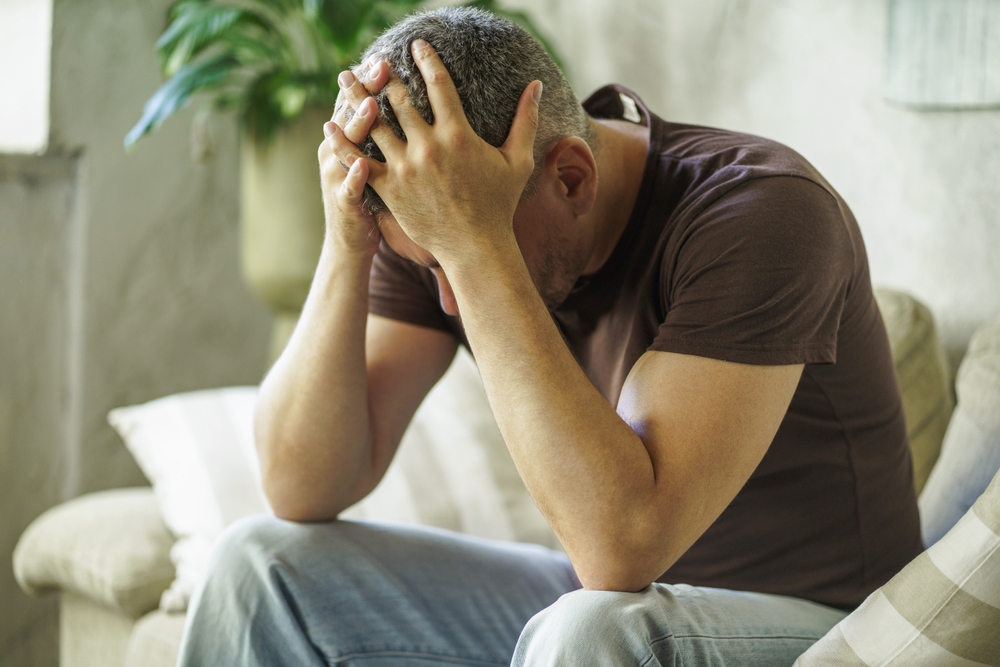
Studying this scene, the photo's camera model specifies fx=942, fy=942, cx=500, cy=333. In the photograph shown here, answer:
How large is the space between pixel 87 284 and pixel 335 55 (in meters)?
0.73

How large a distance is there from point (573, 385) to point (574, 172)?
26 centimetres

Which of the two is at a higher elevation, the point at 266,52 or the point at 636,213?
the point at 266,52

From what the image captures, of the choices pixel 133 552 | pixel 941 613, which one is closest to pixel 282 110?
pixel 133 552

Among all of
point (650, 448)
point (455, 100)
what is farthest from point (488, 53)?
point (650, 448)

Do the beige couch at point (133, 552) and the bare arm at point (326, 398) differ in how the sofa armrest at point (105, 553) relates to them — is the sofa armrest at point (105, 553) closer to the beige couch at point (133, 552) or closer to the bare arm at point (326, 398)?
the beige couch at point (133, 552)

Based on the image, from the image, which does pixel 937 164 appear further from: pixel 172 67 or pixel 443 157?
pixel 172 67

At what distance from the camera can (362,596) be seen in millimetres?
959

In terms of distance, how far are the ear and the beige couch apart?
588 mm

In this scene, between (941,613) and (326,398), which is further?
(326,398)

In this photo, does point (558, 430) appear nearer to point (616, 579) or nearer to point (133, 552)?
point (616, 579)

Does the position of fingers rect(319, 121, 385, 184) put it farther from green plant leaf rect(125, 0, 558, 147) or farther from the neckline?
green plant leaf rect(125, 0, 558, 147)

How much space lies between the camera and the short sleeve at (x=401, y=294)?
1.14 meters

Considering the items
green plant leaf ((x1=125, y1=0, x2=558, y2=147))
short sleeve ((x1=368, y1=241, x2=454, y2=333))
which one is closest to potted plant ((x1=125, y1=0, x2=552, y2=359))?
green plant leaf ((x1=125, y1=0, x2=558, y2=147))

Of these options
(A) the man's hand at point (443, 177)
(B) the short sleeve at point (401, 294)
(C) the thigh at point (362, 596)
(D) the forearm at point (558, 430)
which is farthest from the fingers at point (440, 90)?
(C) the thigh at point (362, 596)
